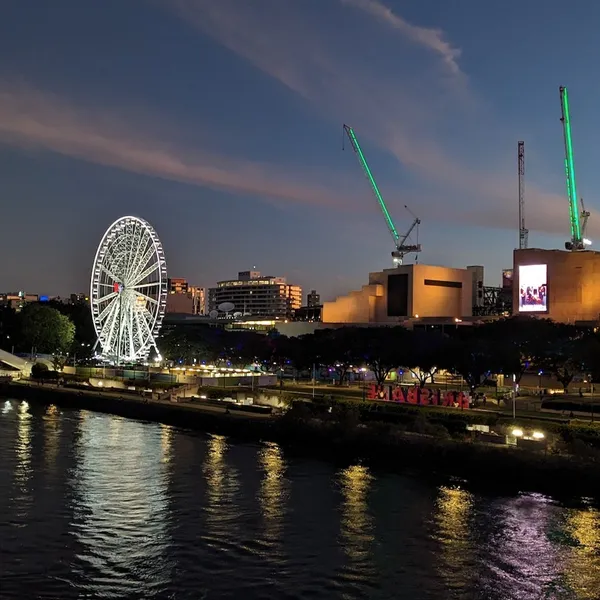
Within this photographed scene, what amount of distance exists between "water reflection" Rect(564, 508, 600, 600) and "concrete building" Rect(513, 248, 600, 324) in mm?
72165

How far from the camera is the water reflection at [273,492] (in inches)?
1080

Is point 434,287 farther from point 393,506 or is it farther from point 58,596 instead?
point 58,596

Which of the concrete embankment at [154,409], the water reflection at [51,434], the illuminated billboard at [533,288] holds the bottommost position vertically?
the water reflection at [51,434]

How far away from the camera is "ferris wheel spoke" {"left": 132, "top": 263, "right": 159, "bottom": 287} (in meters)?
77.1

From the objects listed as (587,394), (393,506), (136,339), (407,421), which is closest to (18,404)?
(136,339)

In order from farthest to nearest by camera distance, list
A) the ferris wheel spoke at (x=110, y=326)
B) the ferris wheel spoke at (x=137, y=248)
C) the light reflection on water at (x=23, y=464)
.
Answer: the ferris wheel spoke at (x=110, y=326)
the ferris wheel spoke at (x=137, y=248)
the light reflection on water at (x=23, y=464)

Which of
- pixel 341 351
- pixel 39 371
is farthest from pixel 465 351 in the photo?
pixel 39 371

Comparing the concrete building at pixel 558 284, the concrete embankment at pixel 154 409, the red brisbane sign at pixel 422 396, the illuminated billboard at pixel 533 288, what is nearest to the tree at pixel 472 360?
the red brisbane sign at pixel 422 396

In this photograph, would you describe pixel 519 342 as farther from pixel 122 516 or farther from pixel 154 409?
pixel 122 516

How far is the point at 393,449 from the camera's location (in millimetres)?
42969

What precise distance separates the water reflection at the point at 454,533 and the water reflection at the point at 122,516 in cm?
921

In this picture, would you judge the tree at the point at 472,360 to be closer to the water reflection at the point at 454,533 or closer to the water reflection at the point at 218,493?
the water reflection at the point at 218,493

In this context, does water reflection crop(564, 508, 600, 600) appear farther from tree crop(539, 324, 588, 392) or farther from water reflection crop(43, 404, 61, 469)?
tree crop(539, 324, 588, 392)

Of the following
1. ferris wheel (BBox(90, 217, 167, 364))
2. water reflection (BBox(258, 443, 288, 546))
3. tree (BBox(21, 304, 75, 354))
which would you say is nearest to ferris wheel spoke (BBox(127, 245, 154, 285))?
ferris wheel (BBox(90, 217, 167, 364))
